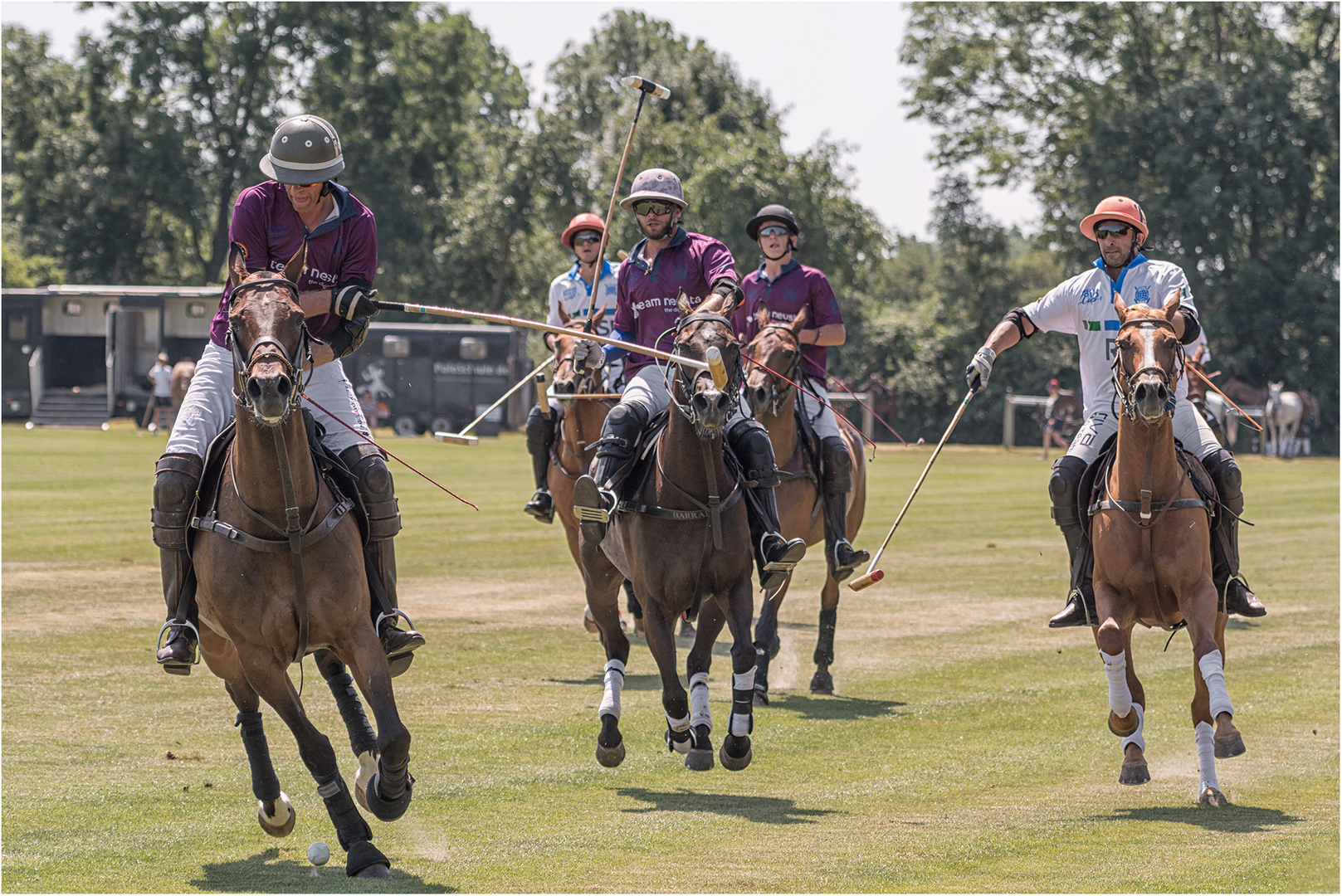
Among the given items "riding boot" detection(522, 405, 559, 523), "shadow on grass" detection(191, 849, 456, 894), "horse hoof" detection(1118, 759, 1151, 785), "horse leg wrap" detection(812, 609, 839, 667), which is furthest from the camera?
"riding boot" detection(522, 405, 559, 523)

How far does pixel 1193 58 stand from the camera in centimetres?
5775

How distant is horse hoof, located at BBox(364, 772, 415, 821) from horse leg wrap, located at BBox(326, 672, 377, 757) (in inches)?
14.2

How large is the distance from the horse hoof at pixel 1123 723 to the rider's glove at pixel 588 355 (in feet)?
15.2

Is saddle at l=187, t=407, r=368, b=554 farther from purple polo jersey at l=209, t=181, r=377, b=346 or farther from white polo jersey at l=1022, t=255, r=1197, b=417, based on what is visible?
white polo jersey at l=1022, t=255, r=1197, b=417

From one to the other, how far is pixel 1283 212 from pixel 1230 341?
4678mm

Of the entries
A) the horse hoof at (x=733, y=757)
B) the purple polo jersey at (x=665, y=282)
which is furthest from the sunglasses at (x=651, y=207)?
the horse hoof at (x=733, y=757)

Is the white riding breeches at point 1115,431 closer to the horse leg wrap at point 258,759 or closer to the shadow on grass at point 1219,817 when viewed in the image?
the shadow on grass at point 1219,817

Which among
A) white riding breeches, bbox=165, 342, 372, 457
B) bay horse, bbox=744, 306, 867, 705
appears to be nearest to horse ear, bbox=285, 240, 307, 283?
white riding breeches, bbox=165, 342, 372, 457

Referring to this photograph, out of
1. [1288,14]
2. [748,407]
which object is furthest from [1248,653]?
[1288,14]

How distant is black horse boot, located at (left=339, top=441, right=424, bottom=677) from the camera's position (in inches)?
308

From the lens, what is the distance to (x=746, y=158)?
5941 cm

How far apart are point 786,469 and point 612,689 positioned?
2979 millimetres

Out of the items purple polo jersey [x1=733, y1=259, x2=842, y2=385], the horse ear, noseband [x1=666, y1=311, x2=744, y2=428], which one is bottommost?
noseband [x1=666, y1=311, x2=744, y2=428]

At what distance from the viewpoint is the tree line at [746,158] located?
5534 centimetres
